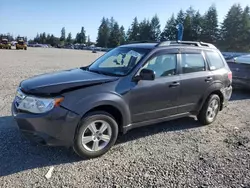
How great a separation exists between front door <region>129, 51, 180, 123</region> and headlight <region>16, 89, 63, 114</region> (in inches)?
49.9

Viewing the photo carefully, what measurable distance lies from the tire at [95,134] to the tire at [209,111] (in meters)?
2.38

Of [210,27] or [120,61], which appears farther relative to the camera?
[210,27]

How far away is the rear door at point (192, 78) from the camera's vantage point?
4632 mm

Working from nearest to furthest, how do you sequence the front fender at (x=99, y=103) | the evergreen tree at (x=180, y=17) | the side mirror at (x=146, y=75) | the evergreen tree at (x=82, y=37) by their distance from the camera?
1. the front fender at (x=99, y=103)
2. the side mirror at (x=146, y=75)
3. the evergreen tree at (x=180, y=17)
4. the evergreen tree at (x=82, y=37)

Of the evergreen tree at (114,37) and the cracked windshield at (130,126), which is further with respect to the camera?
the evergreen tree at (114,37)

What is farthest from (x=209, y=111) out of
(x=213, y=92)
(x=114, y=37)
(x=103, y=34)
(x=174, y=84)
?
(x=103, y=34)

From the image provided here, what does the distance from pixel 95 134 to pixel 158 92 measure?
138cm

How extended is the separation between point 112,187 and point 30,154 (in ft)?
4.92

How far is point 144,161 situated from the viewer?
11.7ft

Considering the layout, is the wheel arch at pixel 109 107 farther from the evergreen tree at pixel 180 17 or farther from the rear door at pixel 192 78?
the evergreen tree at pixel 180 17

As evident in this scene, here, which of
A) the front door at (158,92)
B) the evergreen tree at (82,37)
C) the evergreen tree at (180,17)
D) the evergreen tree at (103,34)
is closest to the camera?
the front door at (158,92)

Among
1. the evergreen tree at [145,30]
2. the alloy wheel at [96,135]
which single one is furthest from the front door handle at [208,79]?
the evergreen tree at [145,30]

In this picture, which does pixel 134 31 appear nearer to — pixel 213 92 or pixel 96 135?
pixel 213 92

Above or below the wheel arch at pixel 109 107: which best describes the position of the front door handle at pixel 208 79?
above
